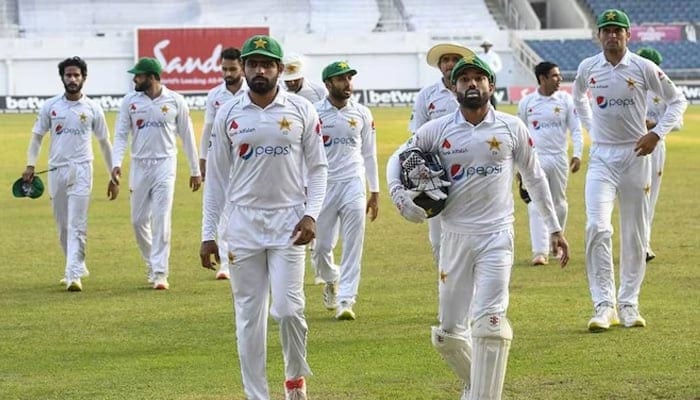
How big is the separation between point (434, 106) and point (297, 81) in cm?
217

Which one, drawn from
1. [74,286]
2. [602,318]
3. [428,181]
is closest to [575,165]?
[602,318]

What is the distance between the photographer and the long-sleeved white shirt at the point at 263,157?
9023 millimetres

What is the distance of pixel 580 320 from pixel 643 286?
2429 millimetres

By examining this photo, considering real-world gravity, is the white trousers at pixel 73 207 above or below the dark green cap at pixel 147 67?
below

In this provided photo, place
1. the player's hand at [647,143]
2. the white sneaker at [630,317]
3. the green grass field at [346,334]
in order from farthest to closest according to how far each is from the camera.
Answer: the white sneaker at [630,317]
the player's hand at [647,143]
the green grass field at [346,334]

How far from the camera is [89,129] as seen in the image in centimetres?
1614

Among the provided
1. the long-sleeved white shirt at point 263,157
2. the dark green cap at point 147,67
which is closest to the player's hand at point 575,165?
the dark green cap at point 147,67

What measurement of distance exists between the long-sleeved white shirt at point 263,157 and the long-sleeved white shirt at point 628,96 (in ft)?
12.3

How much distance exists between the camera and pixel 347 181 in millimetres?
13477

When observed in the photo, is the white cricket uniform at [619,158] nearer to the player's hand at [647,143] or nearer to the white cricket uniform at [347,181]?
the player's hand at [647,143]

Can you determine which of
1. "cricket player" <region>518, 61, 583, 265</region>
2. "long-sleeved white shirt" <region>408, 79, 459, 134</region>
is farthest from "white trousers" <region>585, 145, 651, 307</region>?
"cricket player" <region>518, 61, 583, 265</region>

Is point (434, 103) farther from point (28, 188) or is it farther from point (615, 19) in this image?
point (28, 188)

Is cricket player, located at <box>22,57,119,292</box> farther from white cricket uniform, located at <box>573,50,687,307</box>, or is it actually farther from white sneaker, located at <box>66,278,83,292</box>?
white cricket uniform, located at <box>573,50,687,307</box>

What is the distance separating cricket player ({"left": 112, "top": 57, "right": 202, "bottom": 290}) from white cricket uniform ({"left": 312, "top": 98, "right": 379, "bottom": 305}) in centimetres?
273
